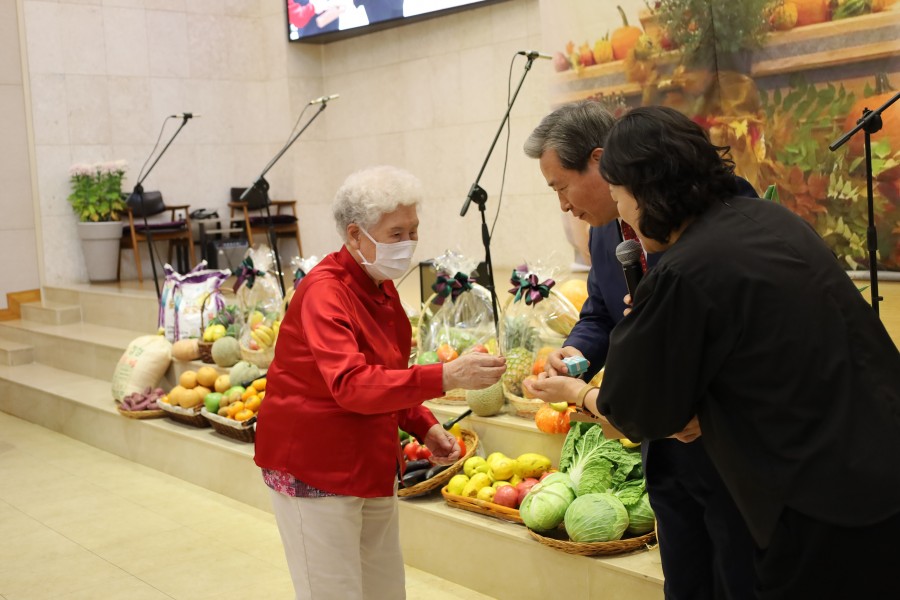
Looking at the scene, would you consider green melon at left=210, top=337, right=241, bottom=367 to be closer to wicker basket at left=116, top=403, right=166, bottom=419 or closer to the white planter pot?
wicker basket at left=116, top=403, right=166, bottom=419

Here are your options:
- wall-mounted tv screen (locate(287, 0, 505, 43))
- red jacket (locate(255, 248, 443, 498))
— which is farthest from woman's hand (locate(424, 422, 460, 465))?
wall-mounted tv screen (locate(287, 0, 505, 43))

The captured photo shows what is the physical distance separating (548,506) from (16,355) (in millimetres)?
5969

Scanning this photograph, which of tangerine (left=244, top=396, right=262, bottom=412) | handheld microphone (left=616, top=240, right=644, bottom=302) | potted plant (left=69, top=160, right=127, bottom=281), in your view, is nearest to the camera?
handheld microphone (left=616, top=240, right=644, bottom=302)

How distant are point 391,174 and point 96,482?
3.60m

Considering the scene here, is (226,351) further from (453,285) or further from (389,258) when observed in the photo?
(389,258)

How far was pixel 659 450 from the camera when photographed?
2035 millimetres

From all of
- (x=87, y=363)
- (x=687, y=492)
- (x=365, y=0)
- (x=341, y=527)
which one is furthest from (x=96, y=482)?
(x=365, y=0)

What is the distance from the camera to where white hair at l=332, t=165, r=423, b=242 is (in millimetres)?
2363

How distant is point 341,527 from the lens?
236 cm

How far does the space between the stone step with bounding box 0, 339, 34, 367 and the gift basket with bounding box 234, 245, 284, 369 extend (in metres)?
2.90

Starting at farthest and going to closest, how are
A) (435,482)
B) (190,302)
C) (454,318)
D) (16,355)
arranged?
1. (16,355)
2. (190,302)
3. (454,318)
4. (435,482)

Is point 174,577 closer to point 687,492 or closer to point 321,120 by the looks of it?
point 687,492

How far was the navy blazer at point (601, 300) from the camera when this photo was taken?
2412mm

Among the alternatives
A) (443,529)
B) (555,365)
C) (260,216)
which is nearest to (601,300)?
(555,365)
